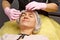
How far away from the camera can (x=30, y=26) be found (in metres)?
1.50

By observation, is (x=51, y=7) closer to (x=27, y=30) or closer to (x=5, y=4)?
(x=27, y=30)

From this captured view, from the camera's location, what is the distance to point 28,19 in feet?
4.93

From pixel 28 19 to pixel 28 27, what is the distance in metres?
0.07

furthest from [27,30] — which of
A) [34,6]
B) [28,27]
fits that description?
[34,6]

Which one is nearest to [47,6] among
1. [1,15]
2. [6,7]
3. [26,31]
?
[26,31]

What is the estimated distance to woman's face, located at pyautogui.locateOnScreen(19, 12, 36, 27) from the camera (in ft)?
4.88

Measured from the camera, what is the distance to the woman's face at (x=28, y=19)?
4.88 ft

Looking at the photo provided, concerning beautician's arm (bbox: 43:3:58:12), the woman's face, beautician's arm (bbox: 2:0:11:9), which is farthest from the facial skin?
beautician's arm (bbox: 2:0:11:9)

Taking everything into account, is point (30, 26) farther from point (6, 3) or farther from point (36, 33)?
point (6, 3)

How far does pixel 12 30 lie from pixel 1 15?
66 centimetres

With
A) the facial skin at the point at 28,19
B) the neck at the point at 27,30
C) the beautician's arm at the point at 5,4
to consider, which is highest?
the beautician's arm at the point at 5,4

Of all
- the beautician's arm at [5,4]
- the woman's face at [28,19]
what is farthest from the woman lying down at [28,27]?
the beautician's arm at [5,4]

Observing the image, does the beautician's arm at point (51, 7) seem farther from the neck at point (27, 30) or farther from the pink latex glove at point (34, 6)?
the neck at point (27, 30)

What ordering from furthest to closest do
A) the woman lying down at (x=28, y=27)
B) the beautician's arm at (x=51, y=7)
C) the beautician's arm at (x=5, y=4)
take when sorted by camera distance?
the beautician's arm at (x=5, y=4) → the beautician's arm at (x=51, y=7) → the woman lying down at (x=28, y=27)
